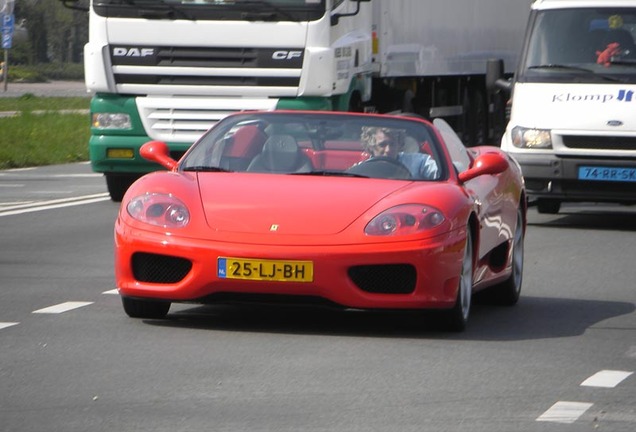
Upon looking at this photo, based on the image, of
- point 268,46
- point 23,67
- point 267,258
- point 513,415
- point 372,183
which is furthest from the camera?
point 23,67

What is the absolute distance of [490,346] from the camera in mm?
8953

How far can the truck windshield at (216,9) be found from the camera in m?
18.4

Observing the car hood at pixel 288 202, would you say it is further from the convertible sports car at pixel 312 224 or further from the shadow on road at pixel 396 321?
the shadow on road at pixel 396 321

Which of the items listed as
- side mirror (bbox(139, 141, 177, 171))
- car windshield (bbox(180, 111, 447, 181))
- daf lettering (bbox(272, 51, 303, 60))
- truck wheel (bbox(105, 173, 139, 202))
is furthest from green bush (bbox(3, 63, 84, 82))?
car windshield (bbox(180, 111, 447, 181))

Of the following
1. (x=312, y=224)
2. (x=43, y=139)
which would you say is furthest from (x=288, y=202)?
(x=43, y=139)

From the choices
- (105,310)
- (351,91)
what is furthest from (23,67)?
(105,310)

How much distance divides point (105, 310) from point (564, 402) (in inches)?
143

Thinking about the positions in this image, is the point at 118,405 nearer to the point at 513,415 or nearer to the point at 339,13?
the point at 513,415

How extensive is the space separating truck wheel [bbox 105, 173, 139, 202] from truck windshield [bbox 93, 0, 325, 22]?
6.28 feet

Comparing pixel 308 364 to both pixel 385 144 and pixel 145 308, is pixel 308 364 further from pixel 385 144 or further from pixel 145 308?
pixel 385 144

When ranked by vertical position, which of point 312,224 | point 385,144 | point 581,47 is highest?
point 385,144

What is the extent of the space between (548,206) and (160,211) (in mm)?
10039

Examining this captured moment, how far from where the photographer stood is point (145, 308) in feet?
31.6

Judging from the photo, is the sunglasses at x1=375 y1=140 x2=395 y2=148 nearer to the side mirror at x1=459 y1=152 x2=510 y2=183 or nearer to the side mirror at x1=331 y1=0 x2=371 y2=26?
the side mirror at x1=459 y1=152 x2=510 y2=183
